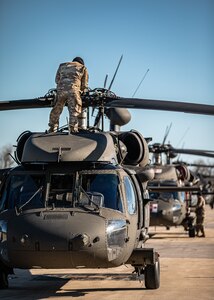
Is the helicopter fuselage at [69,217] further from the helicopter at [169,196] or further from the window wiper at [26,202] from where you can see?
the helicopter at [169,196]

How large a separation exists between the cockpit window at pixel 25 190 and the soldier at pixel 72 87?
1.34 meters

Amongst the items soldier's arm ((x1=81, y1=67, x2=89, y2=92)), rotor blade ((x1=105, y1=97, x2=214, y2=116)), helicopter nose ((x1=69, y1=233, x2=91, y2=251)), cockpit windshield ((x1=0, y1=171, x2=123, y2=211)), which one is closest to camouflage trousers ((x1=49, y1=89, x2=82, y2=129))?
soldier's arm ((x1=81, y1=67, x2=89, y2=92))

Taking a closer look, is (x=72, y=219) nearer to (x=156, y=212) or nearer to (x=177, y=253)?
(x=177, y=253)

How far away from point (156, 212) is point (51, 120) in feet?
39.4

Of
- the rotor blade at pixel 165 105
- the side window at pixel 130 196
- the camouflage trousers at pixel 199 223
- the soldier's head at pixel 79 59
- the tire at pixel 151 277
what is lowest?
the camouflage trousers at pixel 199 223

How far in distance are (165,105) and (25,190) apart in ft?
8.38

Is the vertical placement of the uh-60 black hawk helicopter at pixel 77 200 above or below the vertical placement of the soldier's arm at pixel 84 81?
below

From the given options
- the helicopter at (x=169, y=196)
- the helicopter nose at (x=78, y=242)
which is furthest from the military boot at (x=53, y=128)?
the helicopter at (x=169, y=196)

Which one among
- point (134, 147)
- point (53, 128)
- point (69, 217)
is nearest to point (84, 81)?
point (53, 128)

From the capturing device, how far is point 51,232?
8648mm

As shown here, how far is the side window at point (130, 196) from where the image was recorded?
9920 mm

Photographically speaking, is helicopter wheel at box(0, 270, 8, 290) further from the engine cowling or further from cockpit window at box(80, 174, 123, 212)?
the engine cowling

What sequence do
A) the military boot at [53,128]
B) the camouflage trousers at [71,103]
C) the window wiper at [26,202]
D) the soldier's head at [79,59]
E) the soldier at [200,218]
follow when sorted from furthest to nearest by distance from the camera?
the soldier at [200,218]
the military boot at [53,128]
the soldier's head at [79,59]
the camouflage trousers at [71,103]
the window wiper at [26,202]

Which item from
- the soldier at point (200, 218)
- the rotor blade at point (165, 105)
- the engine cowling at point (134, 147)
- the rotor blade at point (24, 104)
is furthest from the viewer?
the soldier at point (200, 218)
